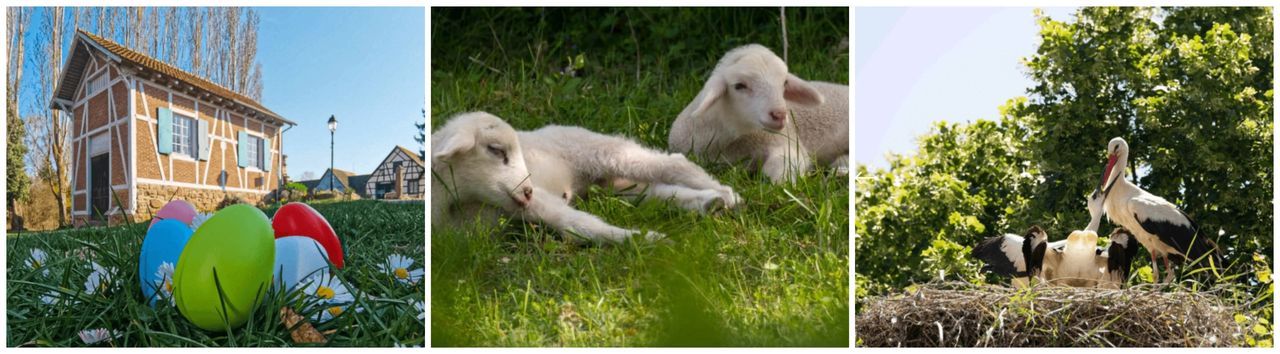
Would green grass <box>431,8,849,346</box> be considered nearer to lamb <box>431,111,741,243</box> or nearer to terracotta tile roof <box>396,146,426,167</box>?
lamb <box>431,111,741,243</box>

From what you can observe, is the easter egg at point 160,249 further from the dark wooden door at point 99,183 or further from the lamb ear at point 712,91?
the lamb ear at point 712,91

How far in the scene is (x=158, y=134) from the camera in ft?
8.08

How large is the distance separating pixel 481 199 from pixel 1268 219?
2958 millimetres

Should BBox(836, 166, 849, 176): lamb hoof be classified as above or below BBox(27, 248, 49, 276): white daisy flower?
above

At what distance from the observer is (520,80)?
2.98m

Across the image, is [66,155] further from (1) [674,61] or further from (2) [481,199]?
(1) [674,61]

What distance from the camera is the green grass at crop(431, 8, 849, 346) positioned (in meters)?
2.12

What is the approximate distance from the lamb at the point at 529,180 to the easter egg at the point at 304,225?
0.79 ft

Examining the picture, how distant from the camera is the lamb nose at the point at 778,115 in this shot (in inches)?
107

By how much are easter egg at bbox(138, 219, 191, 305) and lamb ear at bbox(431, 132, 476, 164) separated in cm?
54

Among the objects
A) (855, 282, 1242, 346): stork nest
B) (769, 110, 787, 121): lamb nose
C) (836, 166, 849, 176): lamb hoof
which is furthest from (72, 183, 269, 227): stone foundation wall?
(855, 282, 1242, 346): stork nest

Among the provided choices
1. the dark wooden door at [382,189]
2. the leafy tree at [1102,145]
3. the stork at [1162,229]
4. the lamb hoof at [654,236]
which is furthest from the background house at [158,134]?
the leafy tree at [1102,145]
